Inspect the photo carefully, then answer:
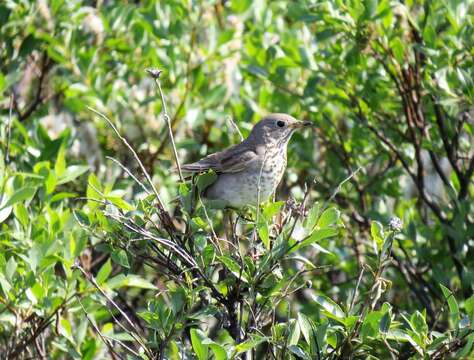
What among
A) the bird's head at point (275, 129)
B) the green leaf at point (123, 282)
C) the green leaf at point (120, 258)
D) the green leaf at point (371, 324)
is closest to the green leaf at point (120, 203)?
the green leaf at point (120, 258)

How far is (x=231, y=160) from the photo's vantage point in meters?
5.24

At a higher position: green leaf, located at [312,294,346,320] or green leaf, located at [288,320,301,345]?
green leaf, located at [312,294,346,320]

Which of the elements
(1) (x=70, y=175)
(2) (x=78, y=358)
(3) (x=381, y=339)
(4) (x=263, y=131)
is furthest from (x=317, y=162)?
(3) (x=381, y=339)

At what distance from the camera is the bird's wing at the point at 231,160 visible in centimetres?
514

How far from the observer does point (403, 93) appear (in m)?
5.46

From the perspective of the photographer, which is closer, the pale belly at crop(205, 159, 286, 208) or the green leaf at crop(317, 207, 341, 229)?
the green leaf at crop(317, 207, 341, 229)

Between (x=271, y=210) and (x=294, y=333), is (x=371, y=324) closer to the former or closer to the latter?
(x=294, y=333)

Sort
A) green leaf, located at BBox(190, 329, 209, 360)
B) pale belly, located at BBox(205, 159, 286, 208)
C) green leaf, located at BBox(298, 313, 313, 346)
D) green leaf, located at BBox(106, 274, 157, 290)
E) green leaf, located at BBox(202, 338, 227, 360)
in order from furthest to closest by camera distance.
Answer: pale belly, located at BBox(205, 159, 286, 208)
green leaf, located at BBox(106, 274, 157, 290)
green leaf, located at BBox(298, 313, 313, 346)
green leaf, located at BBox(190, 329, 209, 360)
green leaf, located at BBox(202, 338, 227, 360)

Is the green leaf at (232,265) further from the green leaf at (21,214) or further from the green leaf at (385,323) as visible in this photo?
the green leaf at (21,214)

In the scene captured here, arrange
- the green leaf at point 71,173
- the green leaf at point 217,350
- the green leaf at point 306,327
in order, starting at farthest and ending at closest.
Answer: the green leaf at point 71,173, the green leaf at point 306,327, the green leaf at point 217,350

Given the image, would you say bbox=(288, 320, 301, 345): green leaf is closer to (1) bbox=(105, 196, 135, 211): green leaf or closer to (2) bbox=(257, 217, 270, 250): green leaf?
(2) bbox=(257, 217, 270, 250): green leaf

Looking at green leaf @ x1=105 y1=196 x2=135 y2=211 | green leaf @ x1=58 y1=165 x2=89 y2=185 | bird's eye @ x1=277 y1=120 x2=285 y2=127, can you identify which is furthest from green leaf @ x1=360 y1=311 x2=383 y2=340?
bird's eye @ x1=277 y1=120 x2=285 y2=127

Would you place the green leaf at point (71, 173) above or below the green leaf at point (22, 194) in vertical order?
below

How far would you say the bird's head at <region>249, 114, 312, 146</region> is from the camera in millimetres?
5547
